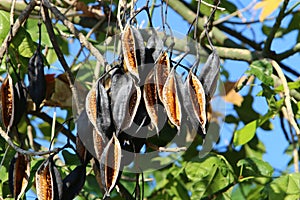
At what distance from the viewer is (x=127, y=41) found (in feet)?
3.17

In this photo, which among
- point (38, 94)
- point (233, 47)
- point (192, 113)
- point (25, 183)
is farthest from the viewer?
point (233, 47)

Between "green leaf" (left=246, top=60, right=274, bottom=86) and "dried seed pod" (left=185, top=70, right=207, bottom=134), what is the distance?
57cm

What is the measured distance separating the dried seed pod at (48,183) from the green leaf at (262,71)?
0.60 meters

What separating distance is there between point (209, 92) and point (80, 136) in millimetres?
179

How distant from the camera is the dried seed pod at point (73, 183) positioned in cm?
102

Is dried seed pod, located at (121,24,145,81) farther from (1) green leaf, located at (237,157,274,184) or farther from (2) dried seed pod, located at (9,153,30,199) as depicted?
(1) green leaf, located at (237,157,274,184)

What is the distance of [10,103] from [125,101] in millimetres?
242

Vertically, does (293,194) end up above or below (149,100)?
below

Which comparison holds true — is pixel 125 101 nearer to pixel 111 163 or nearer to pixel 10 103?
pixel 111 163

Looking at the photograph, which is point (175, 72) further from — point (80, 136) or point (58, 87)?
point (58, 87)

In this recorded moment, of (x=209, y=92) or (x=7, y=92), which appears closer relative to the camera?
(x=209, y=92)

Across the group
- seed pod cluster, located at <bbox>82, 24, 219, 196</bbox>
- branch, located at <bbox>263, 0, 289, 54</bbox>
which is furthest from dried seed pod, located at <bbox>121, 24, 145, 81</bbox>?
branch, located at <bbox>263, 0, 289, 54</bbox>

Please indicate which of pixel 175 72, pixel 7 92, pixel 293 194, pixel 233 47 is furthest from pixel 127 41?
pixel 233 47

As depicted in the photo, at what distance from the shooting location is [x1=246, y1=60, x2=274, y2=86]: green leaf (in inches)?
59.1
